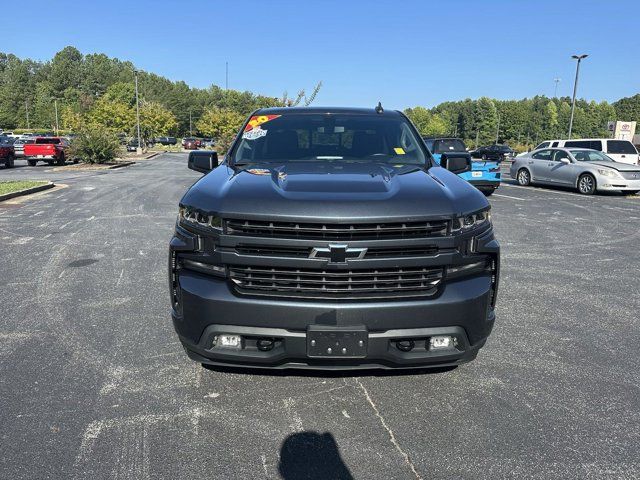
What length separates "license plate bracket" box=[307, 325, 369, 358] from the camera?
277 centimetres

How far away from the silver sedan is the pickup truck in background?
904 inches

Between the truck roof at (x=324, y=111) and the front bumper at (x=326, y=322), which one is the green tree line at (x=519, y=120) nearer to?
the truck roof at (x=324, y=111)

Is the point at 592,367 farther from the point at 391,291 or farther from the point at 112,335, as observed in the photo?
the point at 112,335

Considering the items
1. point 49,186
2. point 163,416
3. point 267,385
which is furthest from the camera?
point 49,186

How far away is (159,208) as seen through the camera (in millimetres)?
11852

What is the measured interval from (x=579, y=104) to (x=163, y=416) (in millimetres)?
180004

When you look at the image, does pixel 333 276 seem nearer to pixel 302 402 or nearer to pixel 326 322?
pixel 326 322

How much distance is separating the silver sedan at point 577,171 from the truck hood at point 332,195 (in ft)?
49.7

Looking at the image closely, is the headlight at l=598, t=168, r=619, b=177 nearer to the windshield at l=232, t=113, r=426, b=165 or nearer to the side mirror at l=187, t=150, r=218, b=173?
the windshield at l=232, t=113, r=426, b=165

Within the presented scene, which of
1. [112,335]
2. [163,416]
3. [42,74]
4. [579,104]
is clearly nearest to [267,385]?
[163,416]

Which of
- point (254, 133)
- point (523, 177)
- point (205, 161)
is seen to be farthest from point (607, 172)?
point (205, 161)

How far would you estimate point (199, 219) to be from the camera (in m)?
3.05

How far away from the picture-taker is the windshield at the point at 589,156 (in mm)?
17278

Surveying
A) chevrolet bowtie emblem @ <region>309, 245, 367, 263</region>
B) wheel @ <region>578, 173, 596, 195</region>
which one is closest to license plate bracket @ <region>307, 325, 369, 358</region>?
chevrolet bowtie emblem @ <region>309, 245, 367, 263</region>
